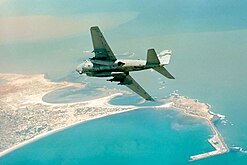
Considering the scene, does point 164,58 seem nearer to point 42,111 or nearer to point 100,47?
point 100,47

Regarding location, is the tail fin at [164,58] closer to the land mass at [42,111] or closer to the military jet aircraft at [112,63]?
the military jet aircraft at [112,63]

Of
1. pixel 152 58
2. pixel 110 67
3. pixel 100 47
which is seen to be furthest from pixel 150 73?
pixel 152 58

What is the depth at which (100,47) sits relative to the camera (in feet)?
66.1

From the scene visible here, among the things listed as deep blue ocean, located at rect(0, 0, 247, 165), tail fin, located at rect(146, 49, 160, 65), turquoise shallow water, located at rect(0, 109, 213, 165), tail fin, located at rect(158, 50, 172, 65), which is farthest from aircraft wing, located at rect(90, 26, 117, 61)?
turquoise shallow water, located at rect(0, 109, 213, 165)

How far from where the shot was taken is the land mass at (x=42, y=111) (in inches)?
2144

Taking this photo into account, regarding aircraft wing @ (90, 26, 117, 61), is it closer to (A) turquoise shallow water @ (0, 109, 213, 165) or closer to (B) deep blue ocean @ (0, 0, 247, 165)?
(B) deep blue ocean @ (0, 0, 247, 165)

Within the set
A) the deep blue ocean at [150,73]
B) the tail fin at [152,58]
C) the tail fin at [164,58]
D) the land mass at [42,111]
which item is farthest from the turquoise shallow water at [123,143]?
the tail fin at [152,58]

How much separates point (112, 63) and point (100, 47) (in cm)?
105

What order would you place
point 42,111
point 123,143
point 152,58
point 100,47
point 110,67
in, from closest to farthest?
point 152,58
point 100,47
point 110,67
point 123,143
point 42,111

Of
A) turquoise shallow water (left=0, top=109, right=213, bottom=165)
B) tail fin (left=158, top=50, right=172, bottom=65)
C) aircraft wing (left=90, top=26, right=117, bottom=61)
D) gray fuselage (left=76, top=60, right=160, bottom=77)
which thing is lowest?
turquoise shallow water (left=0, top=109, right=213, bottom=165)

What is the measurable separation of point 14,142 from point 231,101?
1320 inches

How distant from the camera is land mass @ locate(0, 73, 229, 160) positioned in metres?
54.5

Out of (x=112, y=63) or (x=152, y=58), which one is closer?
(x=152, y=58)

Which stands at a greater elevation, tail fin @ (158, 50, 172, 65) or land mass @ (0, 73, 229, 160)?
tail fin @ (158, 50, 172, 65)
